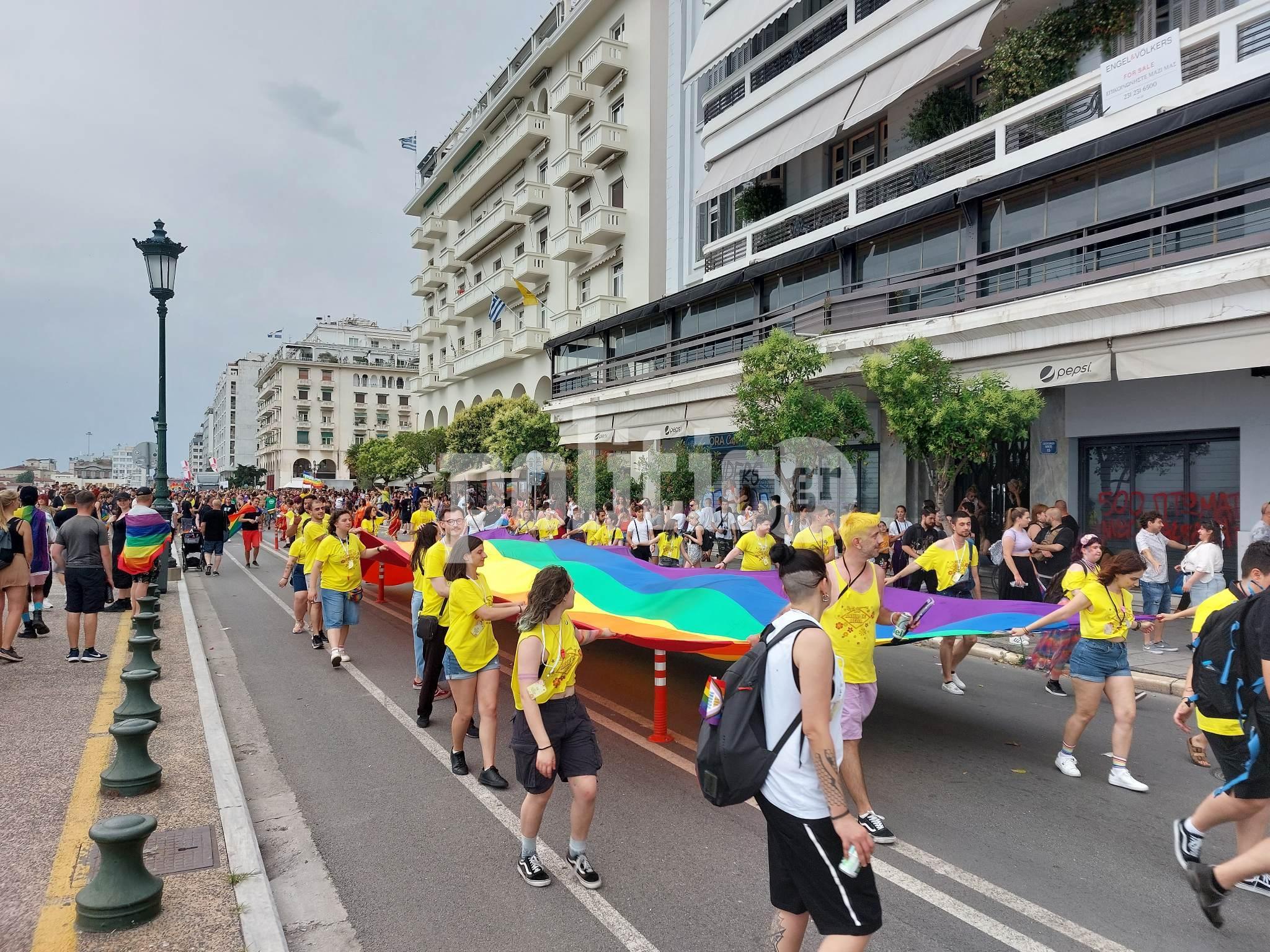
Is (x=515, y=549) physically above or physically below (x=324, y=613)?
above

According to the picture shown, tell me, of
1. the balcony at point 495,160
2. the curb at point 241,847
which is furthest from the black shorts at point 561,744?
the balcony at point 495,160

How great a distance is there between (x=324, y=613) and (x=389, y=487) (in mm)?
43696

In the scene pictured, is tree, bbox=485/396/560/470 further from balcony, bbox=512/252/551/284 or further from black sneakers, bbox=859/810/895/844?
black sneakers, bbox=859/810/895/844

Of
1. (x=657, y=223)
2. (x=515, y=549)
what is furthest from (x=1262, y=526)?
(x=657, y=223)

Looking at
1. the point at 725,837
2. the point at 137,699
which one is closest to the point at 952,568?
the point at 725,837

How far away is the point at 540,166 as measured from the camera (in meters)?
41.7

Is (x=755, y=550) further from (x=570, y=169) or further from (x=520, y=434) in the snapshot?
(x=570, y=169)

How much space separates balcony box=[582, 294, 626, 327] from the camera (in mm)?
32125

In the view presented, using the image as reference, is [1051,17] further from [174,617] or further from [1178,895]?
[174,617]

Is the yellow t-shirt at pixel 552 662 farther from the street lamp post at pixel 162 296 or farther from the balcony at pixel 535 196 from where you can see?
the balcony at pixel 535 196

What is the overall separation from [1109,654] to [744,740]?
4.10 m

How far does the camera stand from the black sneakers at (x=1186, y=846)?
4227 mm

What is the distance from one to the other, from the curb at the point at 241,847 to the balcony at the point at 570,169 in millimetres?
32272

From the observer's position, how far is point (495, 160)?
43.6 meters
